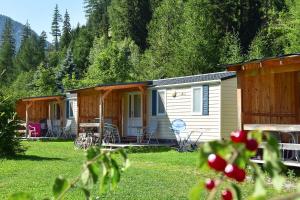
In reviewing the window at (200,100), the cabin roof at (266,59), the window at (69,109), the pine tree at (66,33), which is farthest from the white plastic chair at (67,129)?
the pine tree at (66,33)

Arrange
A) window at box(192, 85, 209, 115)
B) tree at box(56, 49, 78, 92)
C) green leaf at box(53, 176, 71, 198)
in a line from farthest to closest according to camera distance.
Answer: tree at box(56, 49, 78, 92) < window at box(192, 85, 209, 115) < green leaf at box(53, 176, 71, 198)

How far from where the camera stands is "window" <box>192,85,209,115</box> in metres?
15.6

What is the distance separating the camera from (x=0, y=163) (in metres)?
12.0

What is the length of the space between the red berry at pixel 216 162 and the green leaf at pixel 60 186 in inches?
11.8

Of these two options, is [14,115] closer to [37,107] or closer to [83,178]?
[83,178]

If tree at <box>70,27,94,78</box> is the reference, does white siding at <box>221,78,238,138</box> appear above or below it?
below

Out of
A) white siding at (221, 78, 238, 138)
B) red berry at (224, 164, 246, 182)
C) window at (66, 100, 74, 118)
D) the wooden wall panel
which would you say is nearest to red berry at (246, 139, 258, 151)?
red berry at (224, 164, 246, 182)

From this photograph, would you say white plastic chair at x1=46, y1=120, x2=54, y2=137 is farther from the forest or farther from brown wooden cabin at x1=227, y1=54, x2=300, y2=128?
brown wooden cabin at x1=227, y1=54, x2=300, y2=128

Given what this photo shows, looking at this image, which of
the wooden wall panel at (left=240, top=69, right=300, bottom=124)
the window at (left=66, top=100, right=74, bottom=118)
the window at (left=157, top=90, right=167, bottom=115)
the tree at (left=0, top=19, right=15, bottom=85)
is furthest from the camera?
the tree at (left=0, top=19, right=15, bottom=85)

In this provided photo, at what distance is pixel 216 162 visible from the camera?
29.0 inches

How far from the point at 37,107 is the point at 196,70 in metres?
12.7

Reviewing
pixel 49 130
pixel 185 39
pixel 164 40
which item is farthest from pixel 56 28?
pixel 49 130

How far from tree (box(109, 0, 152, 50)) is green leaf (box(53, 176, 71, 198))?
57875mm

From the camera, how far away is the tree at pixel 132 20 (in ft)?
194
